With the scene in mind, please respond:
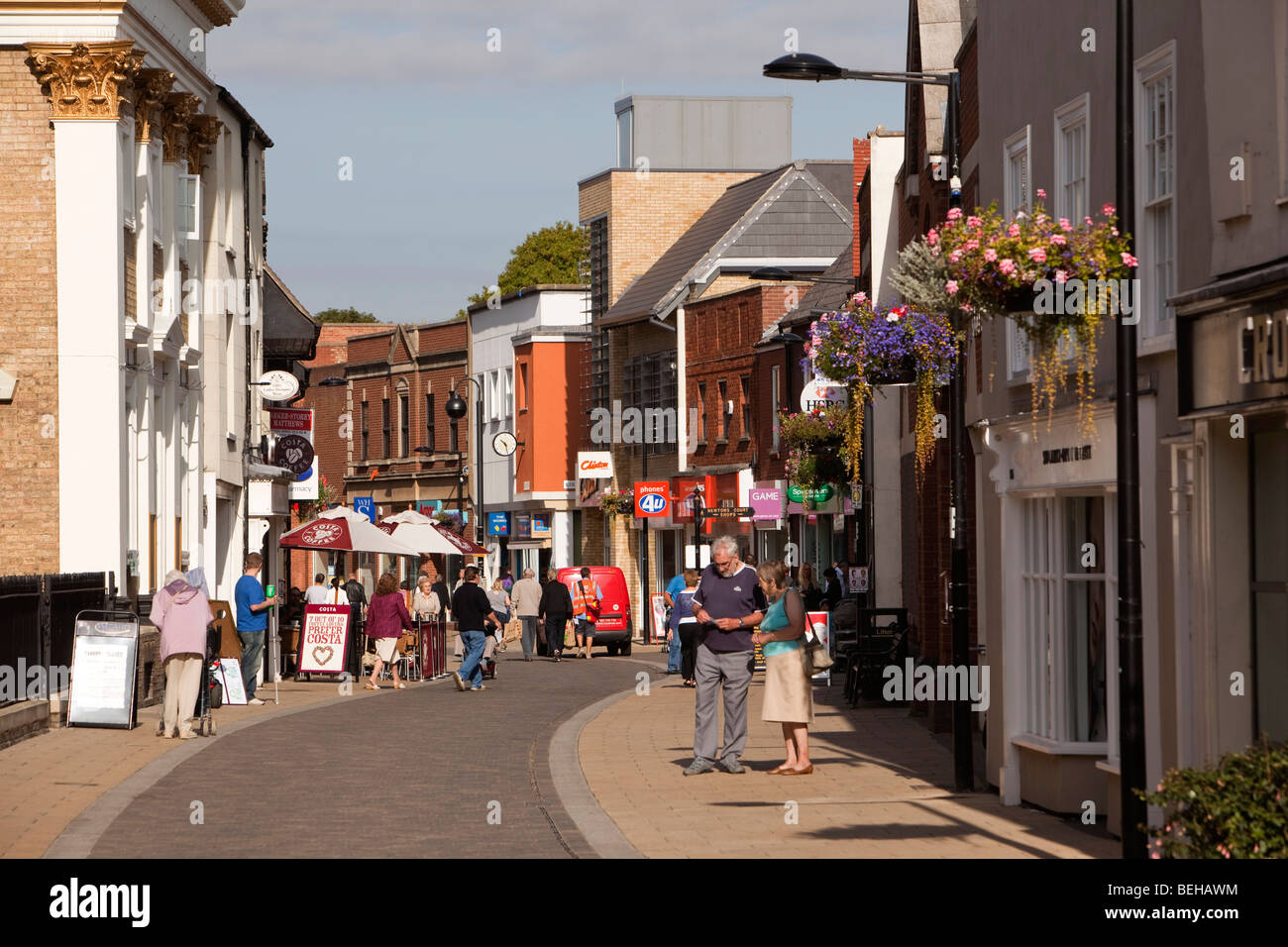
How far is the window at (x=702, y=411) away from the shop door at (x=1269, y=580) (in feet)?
135

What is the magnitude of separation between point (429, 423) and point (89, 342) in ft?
147

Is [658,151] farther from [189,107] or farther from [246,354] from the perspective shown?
[189,107]

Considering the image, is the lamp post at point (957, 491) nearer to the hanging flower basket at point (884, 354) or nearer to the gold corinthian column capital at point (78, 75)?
the hanging flower basket at point (884, 354)

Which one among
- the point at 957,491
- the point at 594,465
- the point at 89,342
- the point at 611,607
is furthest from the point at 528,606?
the point at 957,491

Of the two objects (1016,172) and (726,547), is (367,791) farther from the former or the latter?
(1016,172)

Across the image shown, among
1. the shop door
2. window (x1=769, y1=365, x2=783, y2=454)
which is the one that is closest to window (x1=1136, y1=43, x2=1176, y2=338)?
the shop door

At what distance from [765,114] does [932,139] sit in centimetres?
3845

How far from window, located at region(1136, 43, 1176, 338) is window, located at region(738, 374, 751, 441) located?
121ft

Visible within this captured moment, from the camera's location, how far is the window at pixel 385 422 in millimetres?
73500

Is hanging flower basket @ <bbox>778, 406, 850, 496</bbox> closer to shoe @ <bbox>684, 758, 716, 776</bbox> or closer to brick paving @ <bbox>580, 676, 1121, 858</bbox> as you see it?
brick paving @ <bbox>580, 676, 1121, 858</bbox>

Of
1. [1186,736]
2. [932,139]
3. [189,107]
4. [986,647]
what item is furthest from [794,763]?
[189,107]

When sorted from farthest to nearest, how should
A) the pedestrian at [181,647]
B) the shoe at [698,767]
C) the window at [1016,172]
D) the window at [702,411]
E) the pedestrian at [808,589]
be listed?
the window at [702,411]
the pedestrian at [808,589]
the pedestrian at [181,647]
the shoe at [698,767]
the window at [1016,172]

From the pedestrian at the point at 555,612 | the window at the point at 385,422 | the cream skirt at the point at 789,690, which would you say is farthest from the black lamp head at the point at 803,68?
the window at the point at 385,422

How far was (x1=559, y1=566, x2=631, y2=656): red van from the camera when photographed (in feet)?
138
